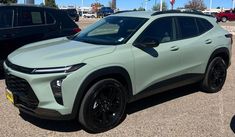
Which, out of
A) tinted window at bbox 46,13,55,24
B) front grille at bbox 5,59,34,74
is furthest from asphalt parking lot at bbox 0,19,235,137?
tinted window at bbox 46,13,55,24

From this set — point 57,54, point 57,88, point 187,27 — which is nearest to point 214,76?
point 187,27

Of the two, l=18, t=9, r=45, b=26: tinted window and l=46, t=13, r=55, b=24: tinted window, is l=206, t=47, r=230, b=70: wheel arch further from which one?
l=18, t=9, r=45, b=26: tinted window

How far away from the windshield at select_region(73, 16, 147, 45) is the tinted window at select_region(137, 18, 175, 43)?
0.16m

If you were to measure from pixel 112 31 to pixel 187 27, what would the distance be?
1446 millimetres

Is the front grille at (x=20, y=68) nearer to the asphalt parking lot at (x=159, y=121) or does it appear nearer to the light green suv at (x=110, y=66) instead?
the light green suv at (x=110, y=66)

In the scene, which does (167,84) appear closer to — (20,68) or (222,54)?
(222,54)

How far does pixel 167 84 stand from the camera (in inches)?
226

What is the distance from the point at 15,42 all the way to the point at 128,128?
373 centimetres

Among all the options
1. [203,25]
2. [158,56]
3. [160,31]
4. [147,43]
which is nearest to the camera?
[147,43]

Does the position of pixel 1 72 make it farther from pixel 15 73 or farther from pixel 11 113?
pixel 15 73

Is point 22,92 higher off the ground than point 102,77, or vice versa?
point 102,77

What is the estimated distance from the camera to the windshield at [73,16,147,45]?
17.3ft

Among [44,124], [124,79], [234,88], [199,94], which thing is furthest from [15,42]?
[234,88]

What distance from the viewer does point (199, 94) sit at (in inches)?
272
